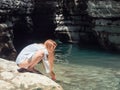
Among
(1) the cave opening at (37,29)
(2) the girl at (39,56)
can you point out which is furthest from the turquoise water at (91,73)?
(1) the cave opening at (37,29)

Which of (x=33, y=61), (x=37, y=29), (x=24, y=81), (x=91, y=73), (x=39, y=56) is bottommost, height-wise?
(x=37, y=29)

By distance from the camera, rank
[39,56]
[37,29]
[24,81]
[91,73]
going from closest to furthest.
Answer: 1. [24,81]
2. [39,56]
3. [91,73]
4. [37,29]

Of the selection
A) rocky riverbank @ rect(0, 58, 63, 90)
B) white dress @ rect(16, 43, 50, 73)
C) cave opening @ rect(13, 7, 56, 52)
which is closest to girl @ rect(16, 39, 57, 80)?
white dress @ rect(16, 43, 50, 73)

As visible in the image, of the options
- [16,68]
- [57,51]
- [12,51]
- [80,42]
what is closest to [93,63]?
[12,51]

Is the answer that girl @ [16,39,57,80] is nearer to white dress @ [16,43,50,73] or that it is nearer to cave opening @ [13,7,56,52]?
white dress @ [16,43,50,73]

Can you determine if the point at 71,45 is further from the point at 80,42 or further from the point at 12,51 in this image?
the point at 12,51

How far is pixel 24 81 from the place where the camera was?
10148 millimetres

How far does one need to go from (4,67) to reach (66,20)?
21.0 metres

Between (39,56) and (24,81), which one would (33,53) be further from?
(24,81)

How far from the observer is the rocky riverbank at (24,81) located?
994 cm

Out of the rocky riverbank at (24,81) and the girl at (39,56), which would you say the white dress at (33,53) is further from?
the rocky riverbank at (24,81)

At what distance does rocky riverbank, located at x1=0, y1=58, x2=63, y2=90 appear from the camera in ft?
32.6

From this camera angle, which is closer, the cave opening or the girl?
the girl

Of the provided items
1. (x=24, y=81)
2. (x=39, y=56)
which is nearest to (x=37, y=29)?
(x=39, y=56)
